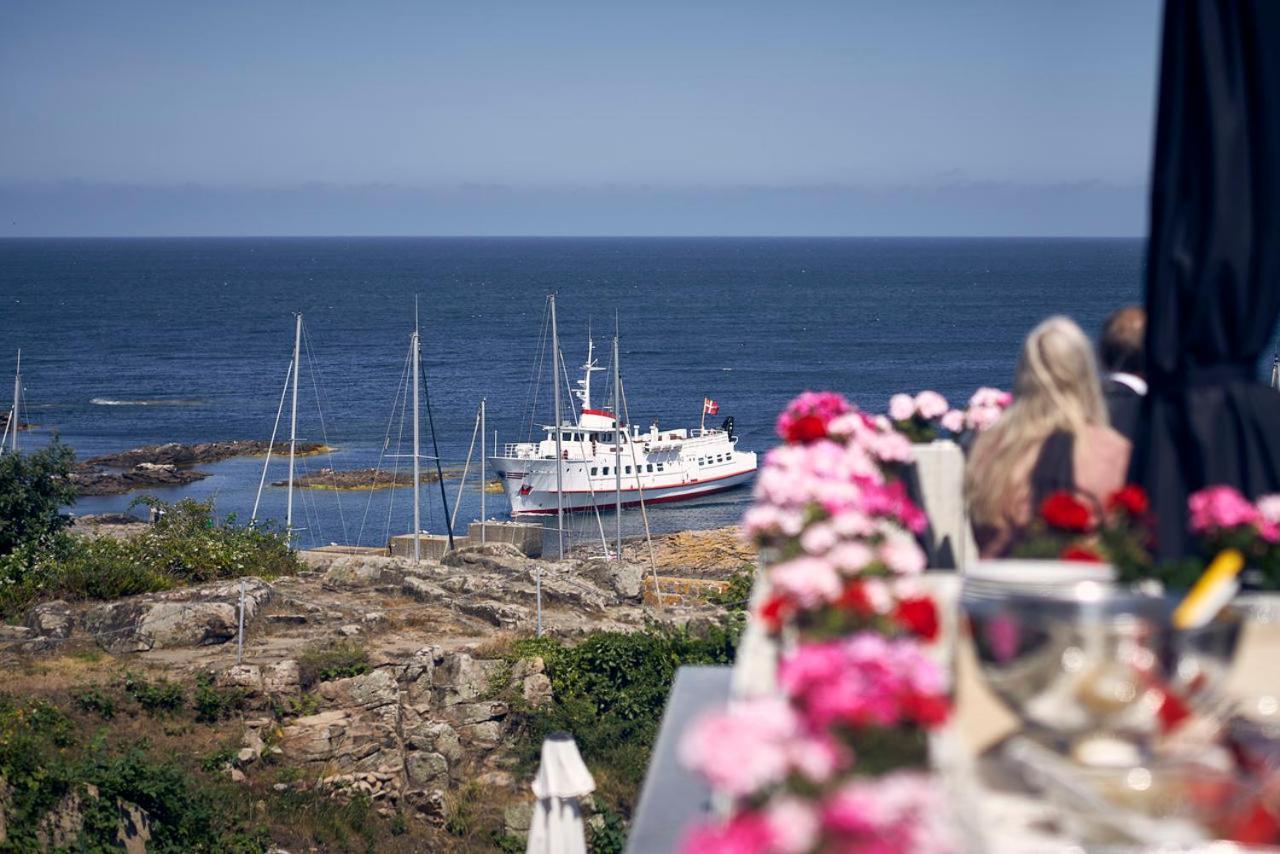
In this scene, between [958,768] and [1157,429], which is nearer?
[958,768]

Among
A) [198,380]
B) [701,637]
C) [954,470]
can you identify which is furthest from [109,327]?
[954,470]

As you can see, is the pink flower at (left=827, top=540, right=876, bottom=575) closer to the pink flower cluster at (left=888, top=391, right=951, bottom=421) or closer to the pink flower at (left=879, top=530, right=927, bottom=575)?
the pink flower at (left=879, top=530, right=927, bottom=575)

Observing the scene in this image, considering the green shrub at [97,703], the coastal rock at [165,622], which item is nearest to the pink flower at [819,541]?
the green shrub at [97,703]

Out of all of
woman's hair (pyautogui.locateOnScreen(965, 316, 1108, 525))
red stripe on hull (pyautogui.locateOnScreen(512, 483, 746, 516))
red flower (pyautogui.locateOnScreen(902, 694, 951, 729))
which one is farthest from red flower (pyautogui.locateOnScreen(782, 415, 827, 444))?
red stripe on hull (pyautogui.locateOnScreen(512, 483, 746, 516))

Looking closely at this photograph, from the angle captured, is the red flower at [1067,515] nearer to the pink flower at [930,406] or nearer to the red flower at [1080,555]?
the red flower at [1080,555]

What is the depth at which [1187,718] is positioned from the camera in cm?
268

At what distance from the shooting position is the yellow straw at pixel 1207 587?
8.52 feet

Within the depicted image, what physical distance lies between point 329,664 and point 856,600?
12.7 m

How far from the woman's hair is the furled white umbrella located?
3.50 metres

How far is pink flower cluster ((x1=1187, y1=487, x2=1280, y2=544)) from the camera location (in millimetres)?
3104

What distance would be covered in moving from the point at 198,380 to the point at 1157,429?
2967 inches

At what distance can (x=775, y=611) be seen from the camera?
2.80 metres

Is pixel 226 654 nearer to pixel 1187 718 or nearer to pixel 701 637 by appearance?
pixel 701 637

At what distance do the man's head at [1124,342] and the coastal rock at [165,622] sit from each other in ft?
41.9
